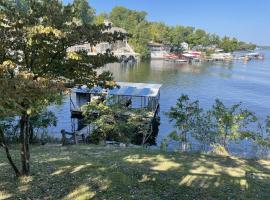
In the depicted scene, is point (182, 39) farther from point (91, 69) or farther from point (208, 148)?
point (91, 69)

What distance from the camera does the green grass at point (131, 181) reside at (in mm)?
9330

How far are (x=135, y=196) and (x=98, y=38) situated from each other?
13.1ft

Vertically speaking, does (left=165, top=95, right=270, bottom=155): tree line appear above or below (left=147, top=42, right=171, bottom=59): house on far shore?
below

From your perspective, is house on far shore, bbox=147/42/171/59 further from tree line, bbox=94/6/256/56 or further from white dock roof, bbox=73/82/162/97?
white dock roof, bbox=73/82/162/97

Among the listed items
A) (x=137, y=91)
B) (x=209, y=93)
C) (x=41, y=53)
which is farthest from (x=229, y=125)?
(x=209, y=93)

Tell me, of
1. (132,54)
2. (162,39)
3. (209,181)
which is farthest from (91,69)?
(162,39)

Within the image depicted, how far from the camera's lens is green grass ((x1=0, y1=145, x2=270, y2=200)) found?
30.6 feet

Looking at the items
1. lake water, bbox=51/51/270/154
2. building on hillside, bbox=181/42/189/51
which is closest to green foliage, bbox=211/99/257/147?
lake water, bbox=51/51/270/154

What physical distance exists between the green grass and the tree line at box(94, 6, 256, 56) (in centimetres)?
11020

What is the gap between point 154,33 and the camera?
14038 centimetres

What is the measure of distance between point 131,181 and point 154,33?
133138 mm

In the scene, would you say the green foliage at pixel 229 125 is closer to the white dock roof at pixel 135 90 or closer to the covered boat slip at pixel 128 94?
the covered boat slip at pixel 128 94

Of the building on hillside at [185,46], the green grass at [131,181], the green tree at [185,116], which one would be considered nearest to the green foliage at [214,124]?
the green tree at [185,116]

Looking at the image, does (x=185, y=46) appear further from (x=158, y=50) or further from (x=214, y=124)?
(x=214, y=124)
